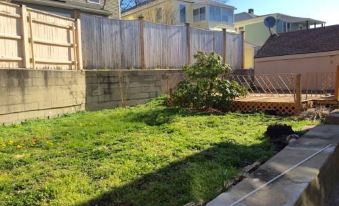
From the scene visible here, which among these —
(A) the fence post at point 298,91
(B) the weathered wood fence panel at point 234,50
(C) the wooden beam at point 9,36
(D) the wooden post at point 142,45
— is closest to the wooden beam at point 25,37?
(C) the wooden beam at point 9,36

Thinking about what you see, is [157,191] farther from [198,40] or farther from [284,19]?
[284,19]

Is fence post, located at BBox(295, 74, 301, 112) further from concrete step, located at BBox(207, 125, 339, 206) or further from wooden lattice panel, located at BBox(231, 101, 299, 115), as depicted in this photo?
concrete step, located at BBox(207, 125, 339, 206)

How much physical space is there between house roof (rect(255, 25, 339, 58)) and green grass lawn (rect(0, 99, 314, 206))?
9342 millimetres

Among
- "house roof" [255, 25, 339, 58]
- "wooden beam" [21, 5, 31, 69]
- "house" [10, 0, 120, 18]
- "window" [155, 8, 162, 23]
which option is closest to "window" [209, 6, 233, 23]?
"window" [155, 8, 162, 23]

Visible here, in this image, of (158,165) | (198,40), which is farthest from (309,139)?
(198,40)

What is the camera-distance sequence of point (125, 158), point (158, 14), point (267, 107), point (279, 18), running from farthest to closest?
point (279, 18), point (158, 14), point (267, 107), point (125, 158)

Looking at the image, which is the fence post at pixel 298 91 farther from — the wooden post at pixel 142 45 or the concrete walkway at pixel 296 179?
the wooden post at pixel 142 45

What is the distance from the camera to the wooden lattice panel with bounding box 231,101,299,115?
28.5ft

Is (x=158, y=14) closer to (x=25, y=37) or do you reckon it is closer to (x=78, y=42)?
(x=78, y=42)

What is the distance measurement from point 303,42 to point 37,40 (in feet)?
40.8

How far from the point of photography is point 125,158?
4.62 m

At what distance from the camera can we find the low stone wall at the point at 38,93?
7.24m

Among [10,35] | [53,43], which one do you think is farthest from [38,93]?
[53,43]

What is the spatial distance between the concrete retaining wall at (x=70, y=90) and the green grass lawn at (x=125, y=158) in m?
0.47
